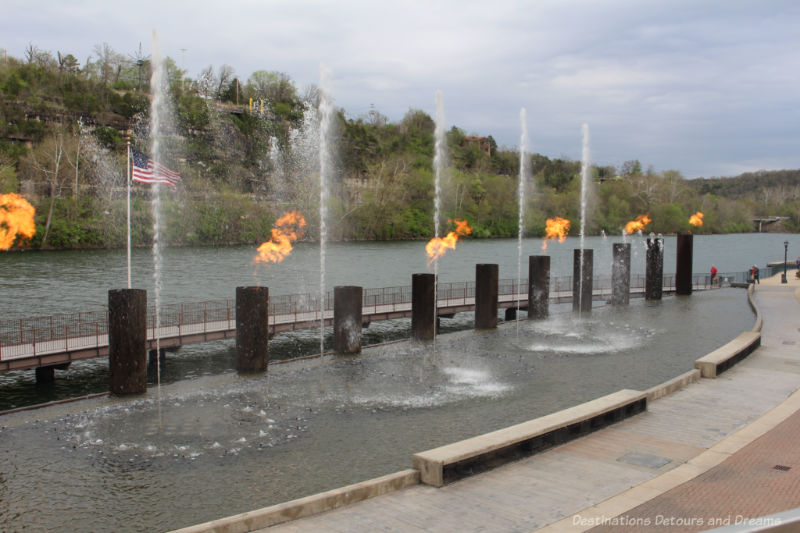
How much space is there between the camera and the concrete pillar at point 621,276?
43000 millimetres

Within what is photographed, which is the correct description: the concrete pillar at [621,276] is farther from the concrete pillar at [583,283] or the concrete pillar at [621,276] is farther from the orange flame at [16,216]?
the orange flame at [16,216]

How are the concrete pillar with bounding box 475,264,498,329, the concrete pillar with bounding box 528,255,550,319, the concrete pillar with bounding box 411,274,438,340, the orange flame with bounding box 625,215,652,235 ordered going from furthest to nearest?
the orange flame with bounding box 625,215,652,235, the concrete pillar with bounding box 528,255,550,319, the concrete pillar with bounding box 475,264,498,329, the concrete pillar with bounding box 411,274,438,340

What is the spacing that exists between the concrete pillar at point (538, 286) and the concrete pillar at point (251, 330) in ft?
59.6

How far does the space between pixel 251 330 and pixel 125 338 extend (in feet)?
15.0

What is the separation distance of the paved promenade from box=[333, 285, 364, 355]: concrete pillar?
533 inches

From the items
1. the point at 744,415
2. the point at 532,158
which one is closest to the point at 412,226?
the point at 532,158

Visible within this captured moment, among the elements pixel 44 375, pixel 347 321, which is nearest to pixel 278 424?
pixel 347 321

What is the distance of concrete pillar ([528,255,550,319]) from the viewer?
36688 millimetres

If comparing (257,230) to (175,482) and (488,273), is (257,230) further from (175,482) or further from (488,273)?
(175,482)

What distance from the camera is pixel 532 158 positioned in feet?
554

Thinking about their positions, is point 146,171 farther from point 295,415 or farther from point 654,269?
point 654,269

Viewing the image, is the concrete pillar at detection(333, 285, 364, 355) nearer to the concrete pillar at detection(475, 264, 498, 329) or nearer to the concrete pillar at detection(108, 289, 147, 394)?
the concrete pillar at detection(108, 289, 147, 394)

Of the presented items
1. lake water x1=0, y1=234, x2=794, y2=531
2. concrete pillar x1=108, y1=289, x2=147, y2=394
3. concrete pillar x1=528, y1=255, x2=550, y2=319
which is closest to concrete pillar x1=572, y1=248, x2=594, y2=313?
lake water x1=0, y1=234, x2=794, y2=531

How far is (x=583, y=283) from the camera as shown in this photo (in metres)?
39.5
